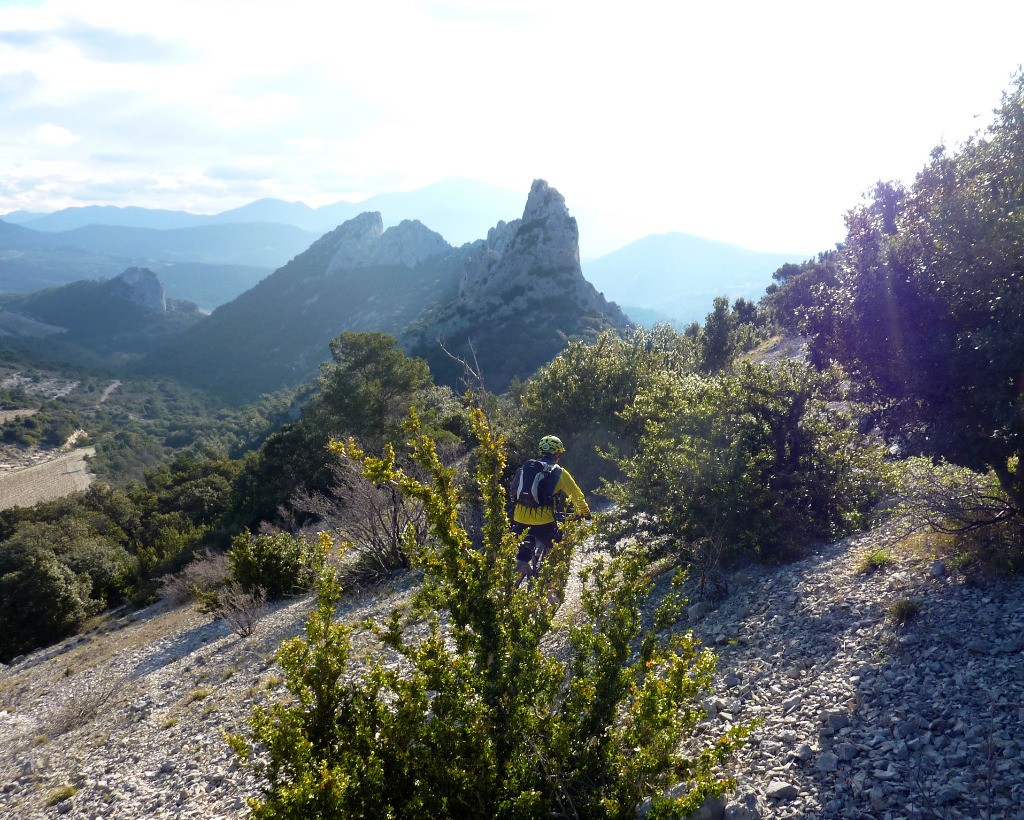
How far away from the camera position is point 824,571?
620 cm

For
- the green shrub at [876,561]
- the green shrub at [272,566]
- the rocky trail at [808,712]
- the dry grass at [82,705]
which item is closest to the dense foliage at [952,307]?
the green shrub at [876,561]

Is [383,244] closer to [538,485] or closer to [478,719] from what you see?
[538,485]

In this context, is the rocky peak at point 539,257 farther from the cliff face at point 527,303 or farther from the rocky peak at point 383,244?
the rocky peak at point 383,244

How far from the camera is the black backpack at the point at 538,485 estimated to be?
A: 6.71m

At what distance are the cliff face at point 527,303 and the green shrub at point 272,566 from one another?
56.7 meters

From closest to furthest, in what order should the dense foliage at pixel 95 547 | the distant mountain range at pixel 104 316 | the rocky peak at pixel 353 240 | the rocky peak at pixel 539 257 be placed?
the dense foliage at pixel 95 547, the rocky peak at pixel 539 257, the distant mountain range at pixel 104 316, the rocky peak at pixel 353 240

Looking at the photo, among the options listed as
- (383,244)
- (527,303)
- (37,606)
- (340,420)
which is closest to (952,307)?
(340,420)

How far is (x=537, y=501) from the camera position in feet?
22.0

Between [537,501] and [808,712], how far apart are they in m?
3.34

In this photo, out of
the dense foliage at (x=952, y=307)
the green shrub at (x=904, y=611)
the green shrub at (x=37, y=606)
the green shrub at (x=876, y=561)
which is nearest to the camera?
the dense foliage at (x=952, y=307)

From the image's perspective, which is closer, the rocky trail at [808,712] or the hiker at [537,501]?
the rocky trail at [808,712]

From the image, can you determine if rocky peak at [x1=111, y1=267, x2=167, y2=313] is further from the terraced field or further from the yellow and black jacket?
the yellow and black jacket

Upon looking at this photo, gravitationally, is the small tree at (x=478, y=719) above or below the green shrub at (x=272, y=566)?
above

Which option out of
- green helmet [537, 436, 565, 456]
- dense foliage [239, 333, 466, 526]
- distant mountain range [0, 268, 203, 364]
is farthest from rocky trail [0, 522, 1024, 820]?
distant mountain range [0, 268, 203, 364]
